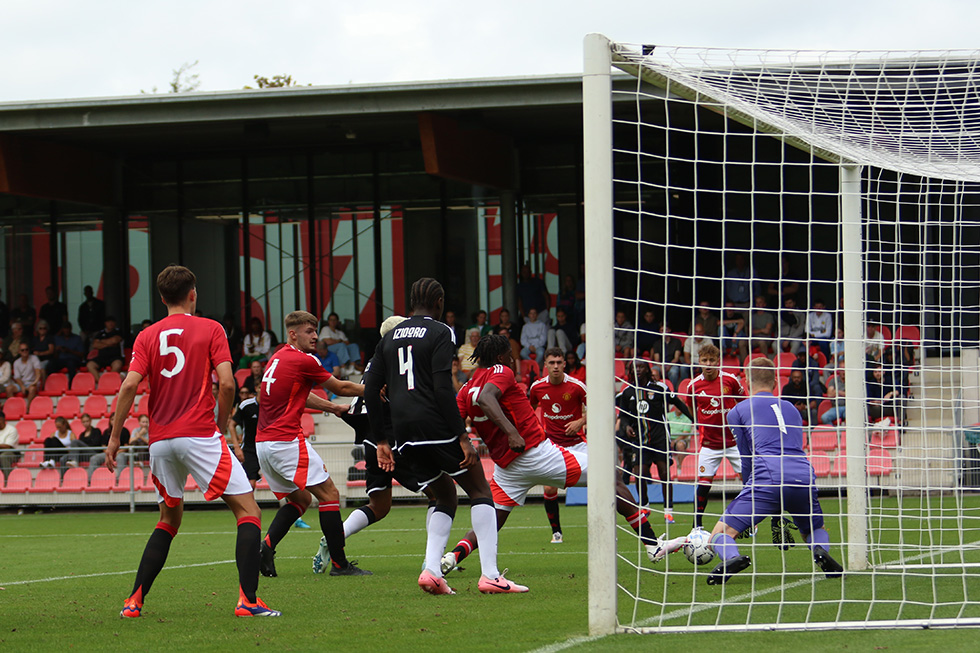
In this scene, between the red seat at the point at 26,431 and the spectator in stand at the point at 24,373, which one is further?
the spectator in stand at the point at 24,373

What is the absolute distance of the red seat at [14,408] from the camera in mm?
21578

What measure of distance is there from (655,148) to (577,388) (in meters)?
11.9

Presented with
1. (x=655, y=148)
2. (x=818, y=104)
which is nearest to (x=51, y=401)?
(x=655, y=148)

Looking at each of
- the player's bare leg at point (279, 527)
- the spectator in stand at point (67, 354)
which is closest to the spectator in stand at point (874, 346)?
the player's bare leg at point (279, 527)

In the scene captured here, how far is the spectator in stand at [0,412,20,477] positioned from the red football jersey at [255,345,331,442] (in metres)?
10.5

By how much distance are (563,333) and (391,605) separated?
14.1 m

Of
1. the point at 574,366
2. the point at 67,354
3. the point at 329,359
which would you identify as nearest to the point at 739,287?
the point at 574,366

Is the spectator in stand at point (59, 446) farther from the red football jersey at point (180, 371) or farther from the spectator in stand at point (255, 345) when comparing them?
the red football jersey at point (180, 371)

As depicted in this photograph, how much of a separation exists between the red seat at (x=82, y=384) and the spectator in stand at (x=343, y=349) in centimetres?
458

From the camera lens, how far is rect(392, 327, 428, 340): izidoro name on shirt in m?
7.00

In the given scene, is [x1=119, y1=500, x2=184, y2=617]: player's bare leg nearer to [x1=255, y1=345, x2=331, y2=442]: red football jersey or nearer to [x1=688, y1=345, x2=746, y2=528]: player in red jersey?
[x1=255, y1=345, x2=331, y2=442]: red football jersey

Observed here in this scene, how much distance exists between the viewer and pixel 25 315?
25.7 metres

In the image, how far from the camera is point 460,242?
2486 cm

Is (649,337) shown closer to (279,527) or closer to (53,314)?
(279,527)
